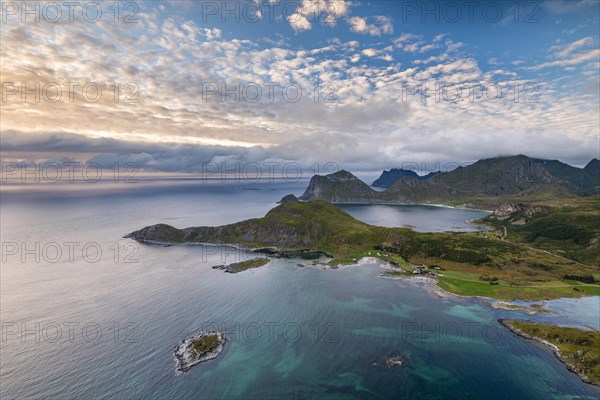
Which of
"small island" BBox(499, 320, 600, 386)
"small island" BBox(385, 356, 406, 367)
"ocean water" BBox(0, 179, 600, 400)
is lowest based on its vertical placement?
"ocean water" BBox(0, 179, 600, 400)

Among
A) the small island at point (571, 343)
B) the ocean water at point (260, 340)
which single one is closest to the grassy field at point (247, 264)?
the ocean water at point (260, 340)

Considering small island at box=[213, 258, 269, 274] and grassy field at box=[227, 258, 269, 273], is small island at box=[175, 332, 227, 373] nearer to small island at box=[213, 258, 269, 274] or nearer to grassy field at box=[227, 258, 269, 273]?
small island at box=[213, 258, 269, 274]

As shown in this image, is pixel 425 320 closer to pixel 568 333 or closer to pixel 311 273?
pixel 568 333

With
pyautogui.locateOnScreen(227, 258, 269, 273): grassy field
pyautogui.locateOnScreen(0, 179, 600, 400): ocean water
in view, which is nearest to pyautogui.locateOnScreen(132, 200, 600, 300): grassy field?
pyautogui.locateOnScreen(227, 258, 269, 273): grassy field

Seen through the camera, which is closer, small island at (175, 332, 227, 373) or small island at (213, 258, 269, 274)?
small island at (175, 332, 227, 373)

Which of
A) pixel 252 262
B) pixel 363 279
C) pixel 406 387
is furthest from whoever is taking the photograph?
pixel 252 262

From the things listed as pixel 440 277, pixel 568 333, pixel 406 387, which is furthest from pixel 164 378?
pixel 440 277
